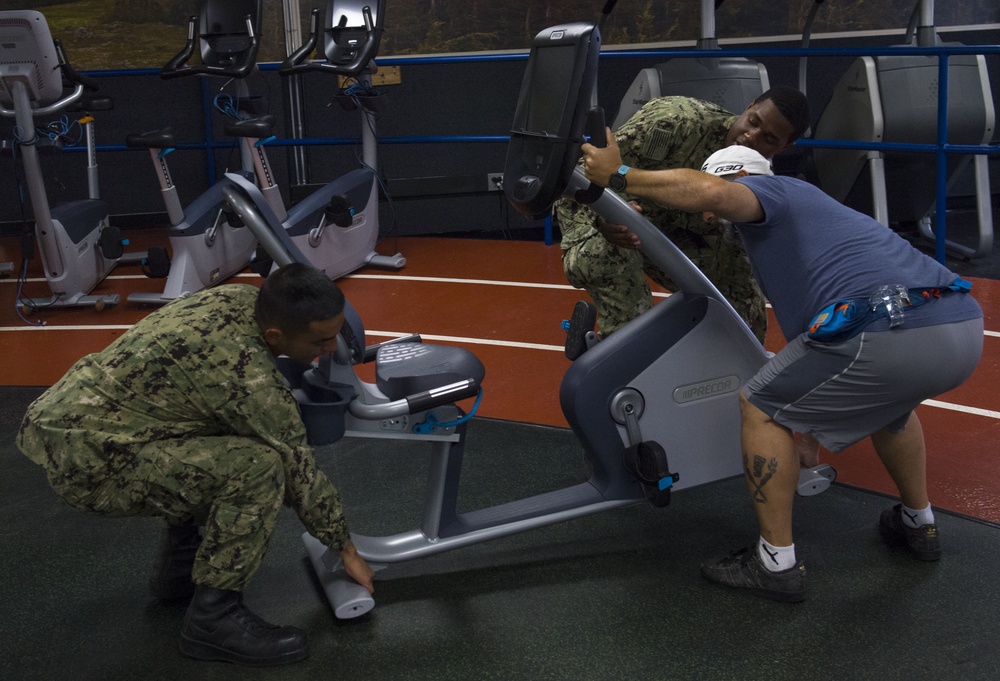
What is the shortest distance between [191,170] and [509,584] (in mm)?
5587

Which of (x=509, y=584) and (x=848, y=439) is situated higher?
(x=848, y=439)

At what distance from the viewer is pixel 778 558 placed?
8.55 feet

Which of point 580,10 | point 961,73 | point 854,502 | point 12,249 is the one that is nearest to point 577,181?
point 854,502

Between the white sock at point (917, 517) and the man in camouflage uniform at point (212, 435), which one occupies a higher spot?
the man in camouflage uniform at point (212, 435)

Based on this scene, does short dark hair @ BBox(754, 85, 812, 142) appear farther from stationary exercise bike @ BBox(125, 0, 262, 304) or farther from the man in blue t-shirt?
stationary exercise bike @ BBox(125, 0, 262, 304)

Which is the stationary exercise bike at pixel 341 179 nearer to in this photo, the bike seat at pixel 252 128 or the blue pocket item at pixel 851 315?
the bike seat at pixel 252 128

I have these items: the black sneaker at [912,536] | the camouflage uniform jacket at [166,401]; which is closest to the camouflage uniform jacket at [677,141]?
the black sneaker at [912,536]

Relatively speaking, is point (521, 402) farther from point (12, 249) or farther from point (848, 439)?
point (12, 249)

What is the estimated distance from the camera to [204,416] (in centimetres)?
236

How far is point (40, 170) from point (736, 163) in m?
4.46

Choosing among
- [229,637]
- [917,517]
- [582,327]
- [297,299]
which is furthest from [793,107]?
[229,637]

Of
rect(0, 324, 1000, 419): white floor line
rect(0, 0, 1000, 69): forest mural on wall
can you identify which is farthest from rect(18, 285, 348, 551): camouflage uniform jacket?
rect(0, 0, 1000, 69): forest mural on wall

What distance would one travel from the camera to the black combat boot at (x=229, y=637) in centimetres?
239

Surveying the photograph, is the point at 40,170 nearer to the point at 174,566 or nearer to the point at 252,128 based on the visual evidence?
the point at 252,128
